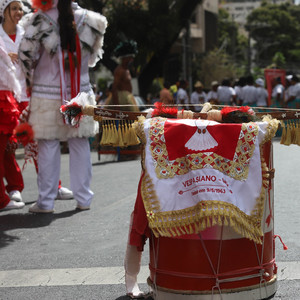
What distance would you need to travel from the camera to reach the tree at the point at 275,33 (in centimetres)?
8719

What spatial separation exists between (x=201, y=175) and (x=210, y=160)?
0.32 feet

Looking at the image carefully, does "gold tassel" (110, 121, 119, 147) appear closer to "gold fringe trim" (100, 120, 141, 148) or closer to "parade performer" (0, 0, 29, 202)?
"gold fringe trim" (100, 120, 141, 148)

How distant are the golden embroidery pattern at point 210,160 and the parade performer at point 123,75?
739 cm

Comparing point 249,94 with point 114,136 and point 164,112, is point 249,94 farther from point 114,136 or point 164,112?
point 164,112

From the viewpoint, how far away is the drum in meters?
3.77

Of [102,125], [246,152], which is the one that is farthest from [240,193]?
[102,125]

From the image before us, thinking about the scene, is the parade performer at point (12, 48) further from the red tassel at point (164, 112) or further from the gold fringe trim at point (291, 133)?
the gold fringe trim at point (291, 133)

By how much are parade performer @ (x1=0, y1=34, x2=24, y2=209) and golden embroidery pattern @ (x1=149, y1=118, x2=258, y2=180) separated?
399 centimetres

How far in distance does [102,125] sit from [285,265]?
5.23 feet

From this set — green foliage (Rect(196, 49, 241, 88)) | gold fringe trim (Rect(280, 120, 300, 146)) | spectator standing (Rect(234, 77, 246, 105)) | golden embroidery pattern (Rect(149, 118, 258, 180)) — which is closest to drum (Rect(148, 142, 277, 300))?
golden embroidery pattern (Rect(149, 118, 258, 180))

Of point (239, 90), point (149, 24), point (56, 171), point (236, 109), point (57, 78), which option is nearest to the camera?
point (236, 109)

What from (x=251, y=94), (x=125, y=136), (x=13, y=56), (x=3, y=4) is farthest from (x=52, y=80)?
(x=251, y=94)

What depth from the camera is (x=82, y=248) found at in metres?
5.66

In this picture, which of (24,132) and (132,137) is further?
(24,132)
